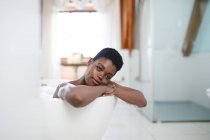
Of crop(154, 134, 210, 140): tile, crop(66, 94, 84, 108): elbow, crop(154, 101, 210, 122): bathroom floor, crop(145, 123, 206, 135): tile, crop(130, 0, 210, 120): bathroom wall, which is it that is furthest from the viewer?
crop(130, 0, 210, 120): bathroom wall

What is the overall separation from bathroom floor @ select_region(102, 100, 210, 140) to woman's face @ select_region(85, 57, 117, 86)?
0.89 m

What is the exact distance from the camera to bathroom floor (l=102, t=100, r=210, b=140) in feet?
6.78

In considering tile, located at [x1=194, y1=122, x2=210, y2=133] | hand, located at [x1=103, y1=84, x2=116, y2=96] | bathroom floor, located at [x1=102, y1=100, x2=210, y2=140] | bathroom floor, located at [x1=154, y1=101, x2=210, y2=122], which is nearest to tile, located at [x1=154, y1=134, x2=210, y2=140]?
bathroom floor, located at [x1=102, y1=100, x2=210, y2=140]

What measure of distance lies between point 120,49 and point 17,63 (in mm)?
3585

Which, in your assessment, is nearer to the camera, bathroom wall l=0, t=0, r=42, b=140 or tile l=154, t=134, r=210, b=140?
bathroom wall l=0, t=0, r=42, b=140

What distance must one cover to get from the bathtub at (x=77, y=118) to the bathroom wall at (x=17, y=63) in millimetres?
527

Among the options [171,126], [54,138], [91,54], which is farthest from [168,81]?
[54,138]

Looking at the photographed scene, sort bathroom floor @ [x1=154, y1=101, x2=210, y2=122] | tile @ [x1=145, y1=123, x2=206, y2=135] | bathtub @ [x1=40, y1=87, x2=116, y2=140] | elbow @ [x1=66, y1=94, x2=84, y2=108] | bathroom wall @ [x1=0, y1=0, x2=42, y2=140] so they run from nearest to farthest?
bathroom wall @ [x1=0, y1=0, x2=42, y2=140], elbow @ [x1=66, y1=94, x2=84, y2=108], bathtub @ [x1=40, y1=87, x2=116, y2=140], tile @ [x1=145, y1=123, x2=206, y2=135], bathroom floor @ [x1=154, y1=101, x2=210, y2=122]

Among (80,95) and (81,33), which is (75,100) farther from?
(81,33)

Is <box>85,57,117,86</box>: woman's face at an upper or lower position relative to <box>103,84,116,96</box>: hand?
upper

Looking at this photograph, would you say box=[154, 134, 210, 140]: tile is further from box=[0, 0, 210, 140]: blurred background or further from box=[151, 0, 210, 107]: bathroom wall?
box=[151, 0, 210, 107]: bathroom wall

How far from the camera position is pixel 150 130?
7.58 ft

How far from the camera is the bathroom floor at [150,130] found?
6.78 feet

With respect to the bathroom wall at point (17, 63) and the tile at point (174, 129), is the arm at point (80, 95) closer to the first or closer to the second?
the bathroom wall at point (17, 63)
